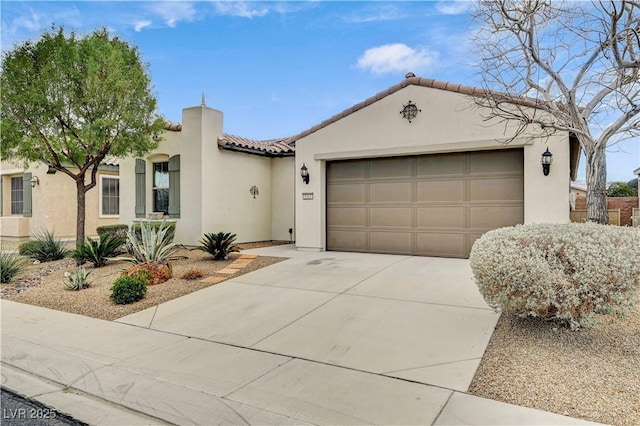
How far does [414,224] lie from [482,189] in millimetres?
1887

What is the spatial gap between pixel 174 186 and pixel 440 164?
8448mm

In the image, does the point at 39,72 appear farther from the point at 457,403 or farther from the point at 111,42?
the point at 457,403

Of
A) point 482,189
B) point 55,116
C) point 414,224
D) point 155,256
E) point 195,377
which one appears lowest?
point 195,377

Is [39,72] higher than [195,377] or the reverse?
higher

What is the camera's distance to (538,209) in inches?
352

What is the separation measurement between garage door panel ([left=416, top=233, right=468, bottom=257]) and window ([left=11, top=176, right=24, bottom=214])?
17.5 meters

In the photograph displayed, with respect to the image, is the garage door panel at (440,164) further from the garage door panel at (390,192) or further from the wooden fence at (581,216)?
the wooden fence at (581,216)

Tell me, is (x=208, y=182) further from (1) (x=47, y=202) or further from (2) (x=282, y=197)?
(1) (x=47, y=202)

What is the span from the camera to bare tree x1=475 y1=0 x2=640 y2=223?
19.3 ft

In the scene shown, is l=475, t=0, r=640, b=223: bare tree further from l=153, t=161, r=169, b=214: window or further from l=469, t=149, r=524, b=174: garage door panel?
l=153, t=161, r=169, b=214: window

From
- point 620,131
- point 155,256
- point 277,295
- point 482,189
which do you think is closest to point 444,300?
point 277,295

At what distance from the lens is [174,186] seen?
1316 cm

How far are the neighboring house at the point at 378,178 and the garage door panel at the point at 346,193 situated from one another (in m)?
0.03

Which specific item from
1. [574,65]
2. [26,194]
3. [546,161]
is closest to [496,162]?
[546,161]
